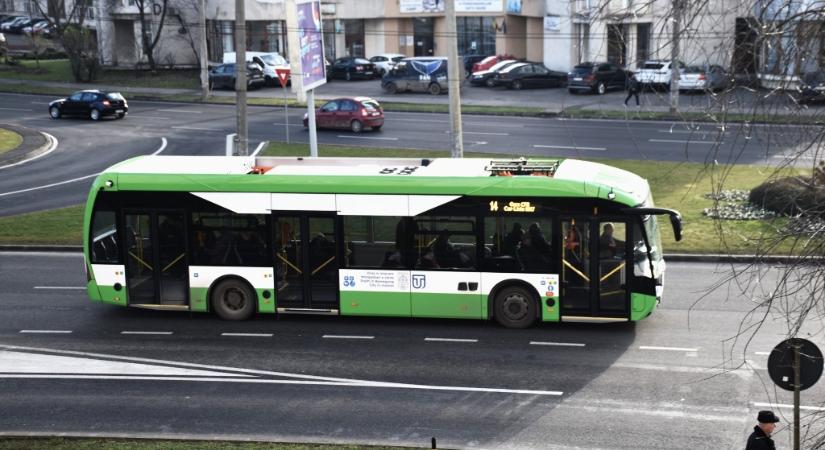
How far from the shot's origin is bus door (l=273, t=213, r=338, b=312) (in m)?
18.5

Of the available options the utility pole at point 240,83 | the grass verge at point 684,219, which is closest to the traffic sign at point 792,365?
the grass verge at point 684,219

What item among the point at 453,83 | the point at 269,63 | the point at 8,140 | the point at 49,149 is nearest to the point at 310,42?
the point at 453,83

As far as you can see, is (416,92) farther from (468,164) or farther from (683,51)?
(683,51)

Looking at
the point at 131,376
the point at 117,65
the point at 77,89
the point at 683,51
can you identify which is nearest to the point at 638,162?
the point at 131,376

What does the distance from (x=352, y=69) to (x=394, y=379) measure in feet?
160

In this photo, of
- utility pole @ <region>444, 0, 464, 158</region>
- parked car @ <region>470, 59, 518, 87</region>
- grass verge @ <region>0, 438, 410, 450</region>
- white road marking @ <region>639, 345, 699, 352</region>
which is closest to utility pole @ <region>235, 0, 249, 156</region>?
utility pole @ <region>444, 0, 464, 158</region>

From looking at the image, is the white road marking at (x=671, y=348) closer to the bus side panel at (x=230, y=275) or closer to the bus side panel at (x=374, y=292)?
the bus side panel at (x=374, y=292)

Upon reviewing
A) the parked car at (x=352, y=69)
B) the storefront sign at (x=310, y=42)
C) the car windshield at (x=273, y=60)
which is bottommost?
the parked car at (x=352, y=69)

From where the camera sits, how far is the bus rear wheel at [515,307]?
18.0 meters

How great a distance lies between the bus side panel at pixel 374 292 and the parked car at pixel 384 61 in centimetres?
4651

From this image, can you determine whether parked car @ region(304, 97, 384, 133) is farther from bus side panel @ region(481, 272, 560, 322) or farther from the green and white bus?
bus side panel @ region(481, 272, 560, 322)

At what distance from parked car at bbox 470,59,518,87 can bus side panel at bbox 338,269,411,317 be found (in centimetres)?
4007

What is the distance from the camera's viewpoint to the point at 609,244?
17.6 meters

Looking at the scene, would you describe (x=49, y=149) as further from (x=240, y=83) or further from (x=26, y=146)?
(x=240, y=83)
